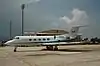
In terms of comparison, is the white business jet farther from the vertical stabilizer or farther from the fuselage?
the vertical stabilizer

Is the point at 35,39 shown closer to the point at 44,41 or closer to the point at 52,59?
→ the point at 44,41

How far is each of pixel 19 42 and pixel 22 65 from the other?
2518cm

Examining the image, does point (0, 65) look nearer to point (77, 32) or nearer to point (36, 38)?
point (36, 38)

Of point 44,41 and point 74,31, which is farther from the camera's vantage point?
point 74,31

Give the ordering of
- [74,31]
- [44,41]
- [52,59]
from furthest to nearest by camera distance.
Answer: [74,31], [44,41], [52,59]

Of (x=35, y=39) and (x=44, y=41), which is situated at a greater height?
(x=35, y=39)

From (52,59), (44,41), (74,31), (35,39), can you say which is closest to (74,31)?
(74,31)

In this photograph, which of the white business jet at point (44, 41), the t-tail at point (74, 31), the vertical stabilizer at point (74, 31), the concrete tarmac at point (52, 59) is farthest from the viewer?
the vertical stabilizer at point (74, 31)

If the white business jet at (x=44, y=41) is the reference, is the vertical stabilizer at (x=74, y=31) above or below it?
above

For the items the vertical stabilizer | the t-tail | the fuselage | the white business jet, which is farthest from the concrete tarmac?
the vertical stabilizer

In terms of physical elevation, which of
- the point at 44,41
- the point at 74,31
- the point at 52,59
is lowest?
the point at 52,59

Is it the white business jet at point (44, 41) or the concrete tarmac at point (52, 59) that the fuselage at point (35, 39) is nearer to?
the white business jet at point (44, 41)

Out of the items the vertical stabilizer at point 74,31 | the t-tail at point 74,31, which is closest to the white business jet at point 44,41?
the t-tail at point 74,31

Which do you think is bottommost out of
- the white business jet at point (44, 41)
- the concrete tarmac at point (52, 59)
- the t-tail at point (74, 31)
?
the concrete tarmac at point (52, 59)
